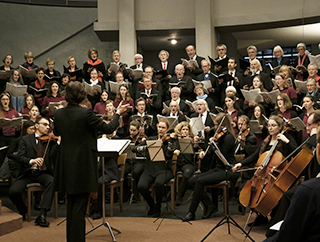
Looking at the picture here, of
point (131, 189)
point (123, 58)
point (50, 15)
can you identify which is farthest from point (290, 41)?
point (131, 189)

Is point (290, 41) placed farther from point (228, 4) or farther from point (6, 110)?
point (6, 110)

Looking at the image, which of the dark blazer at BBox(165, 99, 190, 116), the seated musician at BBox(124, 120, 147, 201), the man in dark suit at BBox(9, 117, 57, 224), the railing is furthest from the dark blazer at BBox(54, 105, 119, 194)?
the railing

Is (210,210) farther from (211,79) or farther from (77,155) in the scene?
(211,79)

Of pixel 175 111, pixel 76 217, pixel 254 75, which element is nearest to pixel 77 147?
pixel 76 217

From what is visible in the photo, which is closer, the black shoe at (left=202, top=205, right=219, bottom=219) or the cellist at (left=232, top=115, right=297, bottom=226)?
Result: the cellist at (left=232, top=115, right=297, bottom=226)

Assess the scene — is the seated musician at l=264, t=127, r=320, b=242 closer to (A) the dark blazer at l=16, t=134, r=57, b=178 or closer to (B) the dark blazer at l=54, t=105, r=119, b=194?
(B) the dark blazer at l=54, t=105, r=119, b=194

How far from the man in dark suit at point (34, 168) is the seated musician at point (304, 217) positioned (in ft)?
11.7

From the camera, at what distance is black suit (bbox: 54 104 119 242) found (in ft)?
9.88

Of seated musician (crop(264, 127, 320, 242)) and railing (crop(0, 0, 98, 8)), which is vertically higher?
railing (crop(0, 0, 98, 8))

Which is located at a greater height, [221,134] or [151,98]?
[151,98]

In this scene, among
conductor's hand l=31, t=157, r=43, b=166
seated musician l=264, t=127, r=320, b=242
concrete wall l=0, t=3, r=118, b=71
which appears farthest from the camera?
concrete wall l=0, t=3, r=118, b=71

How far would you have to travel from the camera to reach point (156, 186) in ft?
16.0

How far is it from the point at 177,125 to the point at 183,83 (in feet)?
5.48

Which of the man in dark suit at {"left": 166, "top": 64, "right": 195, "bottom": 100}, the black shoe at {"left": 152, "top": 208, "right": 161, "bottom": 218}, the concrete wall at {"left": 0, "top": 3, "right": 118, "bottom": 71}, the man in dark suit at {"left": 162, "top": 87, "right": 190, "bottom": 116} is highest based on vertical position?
the concrete wall at {"left": 0, "top": 3, "right": 118, "bottom": 71}
